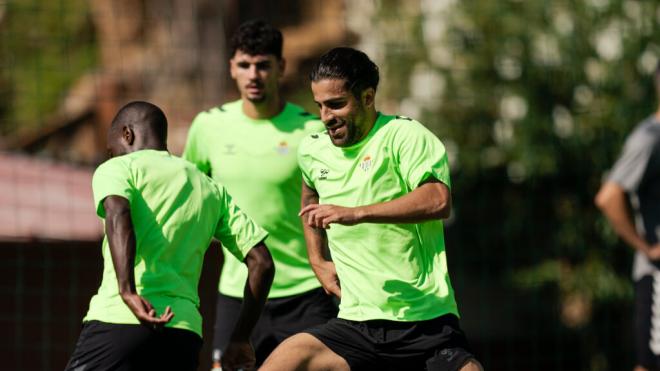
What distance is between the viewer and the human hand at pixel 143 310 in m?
4.82

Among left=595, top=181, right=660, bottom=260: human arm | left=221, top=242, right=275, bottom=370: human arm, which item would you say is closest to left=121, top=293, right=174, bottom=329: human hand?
left=221, top=242, right=275, bottom=370: human arm

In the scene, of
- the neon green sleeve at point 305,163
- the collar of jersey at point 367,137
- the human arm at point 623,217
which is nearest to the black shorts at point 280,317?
the neon green sleeve at point 305,163

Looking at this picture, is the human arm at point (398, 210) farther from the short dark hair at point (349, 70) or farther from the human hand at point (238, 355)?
the human hand at point (238, 355)

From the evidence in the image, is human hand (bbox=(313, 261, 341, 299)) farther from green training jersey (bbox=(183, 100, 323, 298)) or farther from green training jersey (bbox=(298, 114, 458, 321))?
green training jersey (bbox=(183, 100, 323, 298))

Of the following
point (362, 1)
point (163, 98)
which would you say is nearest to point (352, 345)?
point (362, 1)

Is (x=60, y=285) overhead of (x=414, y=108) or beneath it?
beneath

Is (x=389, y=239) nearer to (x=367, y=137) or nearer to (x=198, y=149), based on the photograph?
(x=367, y=137)

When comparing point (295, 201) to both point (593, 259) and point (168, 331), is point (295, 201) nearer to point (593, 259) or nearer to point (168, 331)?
point (168, 331)

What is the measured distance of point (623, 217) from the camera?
7676 millimetres

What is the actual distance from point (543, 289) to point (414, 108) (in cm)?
217

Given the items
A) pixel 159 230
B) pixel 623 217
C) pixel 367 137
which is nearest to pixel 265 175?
pixel 367 137

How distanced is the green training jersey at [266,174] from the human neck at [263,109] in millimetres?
33

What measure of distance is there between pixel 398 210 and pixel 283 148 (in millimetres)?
1776

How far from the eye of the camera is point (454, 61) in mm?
12820
